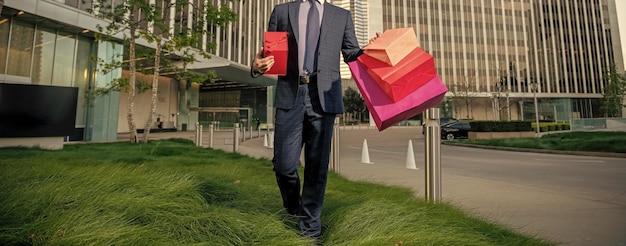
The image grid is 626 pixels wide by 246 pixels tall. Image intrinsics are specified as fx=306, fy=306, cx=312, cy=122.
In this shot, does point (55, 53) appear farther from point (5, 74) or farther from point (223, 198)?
point (223, 198)

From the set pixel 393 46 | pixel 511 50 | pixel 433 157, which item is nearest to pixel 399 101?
pixel 393 46

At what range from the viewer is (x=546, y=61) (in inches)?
2291

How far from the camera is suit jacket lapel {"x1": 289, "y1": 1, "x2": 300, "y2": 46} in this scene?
2051 mm

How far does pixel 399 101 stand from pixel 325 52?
0.63 m

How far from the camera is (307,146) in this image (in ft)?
6.73

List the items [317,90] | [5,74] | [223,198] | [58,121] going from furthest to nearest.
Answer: [5,74] → [58,121] → [223,198] → [317,90]

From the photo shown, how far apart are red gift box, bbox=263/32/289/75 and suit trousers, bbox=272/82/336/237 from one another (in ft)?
0.78

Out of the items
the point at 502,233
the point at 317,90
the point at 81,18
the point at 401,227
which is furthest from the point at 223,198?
the point at 81,18

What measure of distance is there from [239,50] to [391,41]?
34.4 metres

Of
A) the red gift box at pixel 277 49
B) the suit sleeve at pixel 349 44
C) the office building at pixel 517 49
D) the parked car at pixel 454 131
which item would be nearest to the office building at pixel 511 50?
the office building at pixel 517 49

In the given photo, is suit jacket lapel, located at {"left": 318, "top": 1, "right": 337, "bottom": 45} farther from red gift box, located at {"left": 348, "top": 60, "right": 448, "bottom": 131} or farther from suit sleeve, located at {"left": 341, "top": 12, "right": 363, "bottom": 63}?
red gift box, located at {"left": 348, "top": 60, "right": 448, "bottom": 131}

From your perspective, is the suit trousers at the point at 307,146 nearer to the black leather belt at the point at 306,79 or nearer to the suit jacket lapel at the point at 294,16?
the black leather belt at the point at 306,79

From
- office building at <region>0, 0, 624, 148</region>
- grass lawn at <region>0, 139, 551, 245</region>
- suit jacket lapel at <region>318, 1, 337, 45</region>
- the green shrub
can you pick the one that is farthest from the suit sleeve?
office building at <region>0, 0, 624, 148</region>

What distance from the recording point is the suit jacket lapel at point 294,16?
6.73 feet
